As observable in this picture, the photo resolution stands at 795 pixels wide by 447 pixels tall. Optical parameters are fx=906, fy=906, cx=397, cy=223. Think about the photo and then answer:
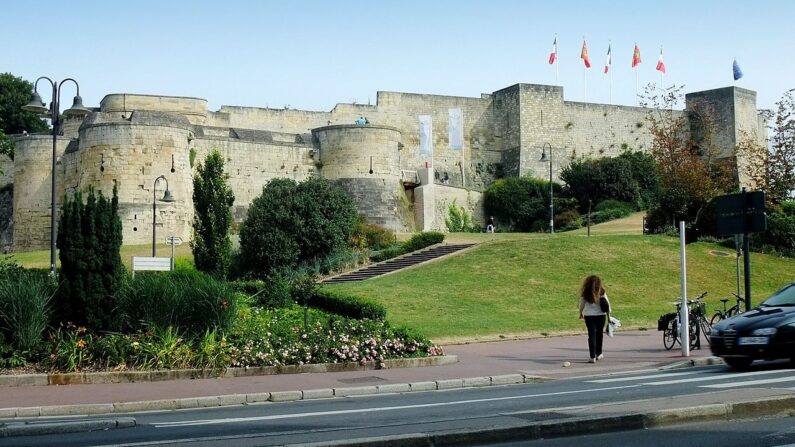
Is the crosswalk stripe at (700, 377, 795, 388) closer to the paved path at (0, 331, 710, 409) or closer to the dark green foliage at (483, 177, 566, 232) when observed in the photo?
the paved path at (0, 331, 710, 409)

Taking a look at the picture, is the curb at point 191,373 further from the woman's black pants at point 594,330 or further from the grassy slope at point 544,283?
the grassy slope at point 544,283

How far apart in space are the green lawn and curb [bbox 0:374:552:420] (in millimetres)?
5921

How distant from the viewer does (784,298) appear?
1474 cm

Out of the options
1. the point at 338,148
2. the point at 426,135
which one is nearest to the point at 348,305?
the point at 338,148

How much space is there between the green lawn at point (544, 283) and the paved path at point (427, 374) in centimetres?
240

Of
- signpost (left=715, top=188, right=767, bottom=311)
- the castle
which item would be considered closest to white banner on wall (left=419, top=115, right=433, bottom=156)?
the castle

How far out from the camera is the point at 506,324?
22797 millimetres

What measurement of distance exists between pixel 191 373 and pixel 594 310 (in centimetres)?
712

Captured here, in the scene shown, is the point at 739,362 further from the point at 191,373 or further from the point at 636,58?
the point at 636,58

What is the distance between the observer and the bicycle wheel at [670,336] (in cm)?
1805

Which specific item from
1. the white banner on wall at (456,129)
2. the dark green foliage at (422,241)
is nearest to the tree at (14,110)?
the white banner on wall at (456,129)

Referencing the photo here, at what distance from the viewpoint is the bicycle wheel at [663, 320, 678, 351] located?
18.0 meters

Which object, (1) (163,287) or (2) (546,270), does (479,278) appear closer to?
(2) (546,270)

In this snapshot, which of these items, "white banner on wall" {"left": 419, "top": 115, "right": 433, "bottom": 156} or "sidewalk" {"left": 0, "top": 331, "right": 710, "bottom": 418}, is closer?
"sidewalk" {"left": 0, "top": 331, "right": 710, "bottom": 418}
